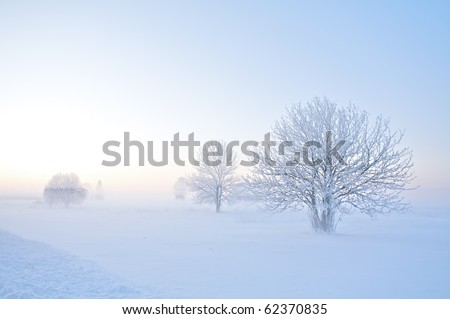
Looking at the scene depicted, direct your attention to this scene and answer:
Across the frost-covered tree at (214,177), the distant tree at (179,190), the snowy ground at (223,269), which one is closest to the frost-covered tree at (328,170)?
the snowy ground at (223,269)

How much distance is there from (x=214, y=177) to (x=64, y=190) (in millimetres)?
33199

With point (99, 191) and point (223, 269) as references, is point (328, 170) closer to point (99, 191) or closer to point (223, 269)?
point (223, 269)

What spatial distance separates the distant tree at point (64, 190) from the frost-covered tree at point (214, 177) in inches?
1105

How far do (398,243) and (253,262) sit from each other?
8268 millimetres

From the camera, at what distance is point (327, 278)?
8.44 metres

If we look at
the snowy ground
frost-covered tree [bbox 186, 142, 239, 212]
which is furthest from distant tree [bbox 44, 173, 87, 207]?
the snowy ground

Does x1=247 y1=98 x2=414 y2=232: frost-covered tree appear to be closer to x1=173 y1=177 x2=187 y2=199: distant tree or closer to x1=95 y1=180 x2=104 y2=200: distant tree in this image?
x1=173 y1=177 x2=187 y2=199: distant tree

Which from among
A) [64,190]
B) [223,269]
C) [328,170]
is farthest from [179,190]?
[223,269]

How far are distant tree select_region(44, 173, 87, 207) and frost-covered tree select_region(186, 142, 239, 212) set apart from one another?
92.0ft

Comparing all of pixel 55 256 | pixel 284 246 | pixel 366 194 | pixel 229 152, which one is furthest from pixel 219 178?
pixel 55 256

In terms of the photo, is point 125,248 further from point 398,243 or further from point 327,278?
point 398,243

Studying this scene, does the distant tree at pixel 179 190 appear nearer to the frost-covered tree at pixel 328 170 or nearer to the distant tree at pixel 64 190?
the distant tree at pixel 64 190

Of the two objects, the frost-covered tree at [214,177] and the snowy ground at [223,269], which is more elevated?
the frost-covered tree at [214,177]

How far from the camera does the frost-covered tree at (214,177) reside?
43719 millimetres
